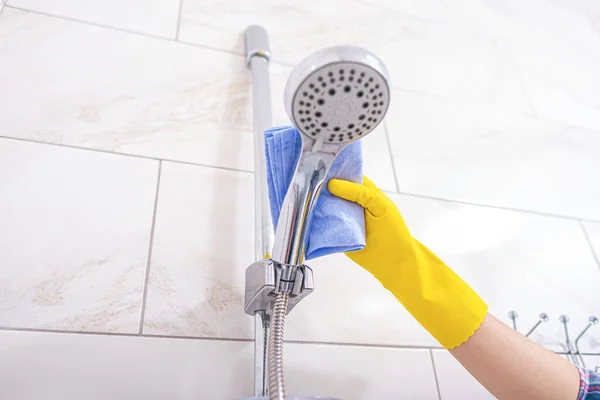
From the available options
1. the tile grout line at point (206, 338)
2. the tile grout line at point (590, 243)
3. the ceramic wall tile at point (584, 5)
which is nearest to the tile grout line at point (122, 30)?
the tile grout line at point (206, 338)

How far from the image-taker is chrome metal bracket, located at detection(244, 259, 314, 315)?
0.53 m

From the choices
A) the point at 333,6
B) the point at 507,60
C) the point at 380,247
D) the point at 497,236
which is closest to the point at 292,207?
the point at 380,247

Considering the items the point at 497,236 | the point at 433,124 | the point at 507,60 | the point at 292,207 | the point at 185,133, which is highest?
the point at 507,60

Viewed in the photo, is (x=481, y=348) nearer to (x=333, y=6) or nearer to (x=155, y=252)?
(x=155, y=252)

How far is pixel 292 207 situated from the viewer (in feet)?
1.65

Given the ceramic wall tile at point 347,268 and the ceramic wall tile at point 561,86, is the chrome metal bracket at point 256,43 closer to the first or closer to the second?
the ceramic wall tile at point 347,268

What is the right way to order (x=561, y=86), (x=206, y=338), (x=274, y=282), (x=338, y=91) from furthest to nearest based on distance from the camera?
1. (x=561, y=86)
2. (x=206, y=338)
3. (x=274, y=282)
4. (x=338, y=91)

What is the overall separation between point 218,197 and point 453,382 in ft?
1.43

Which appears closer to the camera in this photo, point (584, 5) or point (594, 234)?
point (594, 234)

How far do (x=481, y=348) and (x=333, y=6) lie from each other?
0.80 metres

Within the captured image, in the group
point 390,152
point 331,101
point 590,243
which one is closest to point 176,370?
point 331,101

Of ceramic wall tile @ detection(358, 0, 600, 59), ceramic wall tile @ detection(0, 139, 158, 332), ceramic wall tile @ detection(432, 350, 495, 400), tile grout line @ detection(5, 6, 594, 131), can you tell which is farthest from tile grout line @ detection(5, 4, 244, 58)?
ceramic wall tile @ detection(432, 350, 495, 400)

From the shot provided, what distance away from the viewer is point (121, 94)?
801mm

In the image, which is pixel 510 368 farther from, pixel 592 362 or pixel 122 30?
pixel 122 30
